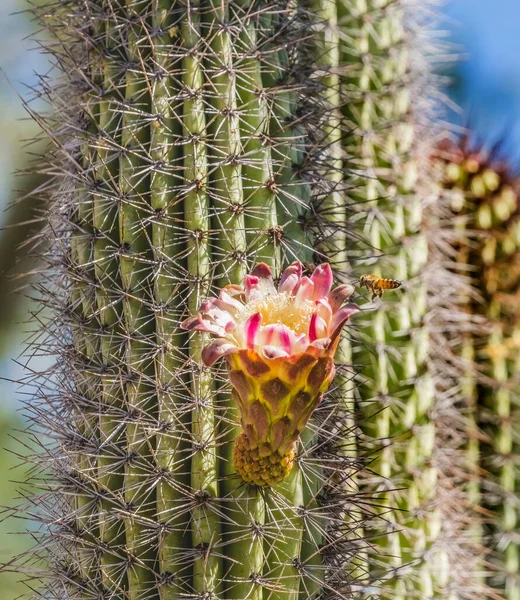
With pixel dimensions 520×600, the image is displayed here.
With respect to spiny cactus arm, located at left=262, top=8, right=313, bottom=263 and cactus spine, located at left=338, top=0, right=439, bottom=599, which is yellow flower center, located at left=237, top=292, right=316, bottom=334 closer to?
spiny cactus arm, located at left=262, top=8, right=313, bottom=263

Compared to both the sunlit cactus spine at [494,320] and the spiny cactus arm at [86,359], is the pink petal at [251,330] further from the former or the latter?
the sunlit cactus spine at [494,320]

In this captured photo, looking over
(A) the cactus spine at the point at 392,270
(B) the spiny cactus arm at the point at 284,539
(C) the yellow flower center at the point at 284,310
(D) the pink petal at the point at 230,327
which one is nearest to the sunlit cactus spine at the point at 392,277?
(A) the cactus spine at the point at 392,270

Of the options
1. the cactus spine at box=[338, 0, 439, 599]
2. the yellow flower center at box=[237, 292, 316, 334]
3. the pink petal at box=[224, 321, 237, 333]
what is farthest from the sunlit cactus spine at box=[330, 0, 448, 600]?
the pink petal at box=[224, 321, 237, 333]

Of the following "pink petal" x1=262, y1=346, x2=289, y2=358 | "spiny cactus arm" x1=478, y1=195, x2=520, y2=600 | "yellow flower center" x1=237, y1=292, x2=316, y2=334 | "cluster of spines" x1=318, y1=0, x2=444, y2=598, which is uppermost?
"pink petal" x1=262, y1=346, x2=289, y2=358

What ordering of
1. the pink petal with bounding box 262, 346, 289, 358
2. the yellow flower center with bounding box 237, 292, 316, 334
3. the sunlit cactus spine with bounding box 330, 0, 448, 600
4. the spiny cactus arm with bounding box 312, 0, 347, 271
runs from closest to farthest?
the pink petal with bounding box 262, 346, 289, 358, the yellow flower center with bounding box 237, 292, 316, 334, the spiny cactus arm with bounding box 312, 0, 347, 271, the sunlit cactus spine with bounding box 330, 0, 448, 600

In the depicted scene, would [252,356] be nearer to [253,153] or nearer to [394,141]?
[253,153]

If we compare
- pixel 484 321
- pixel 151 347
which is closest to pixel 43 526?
pixel 151 347

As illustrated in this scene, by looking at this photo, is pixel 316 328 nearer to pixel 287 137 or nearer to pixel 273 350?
pixel 273 350
